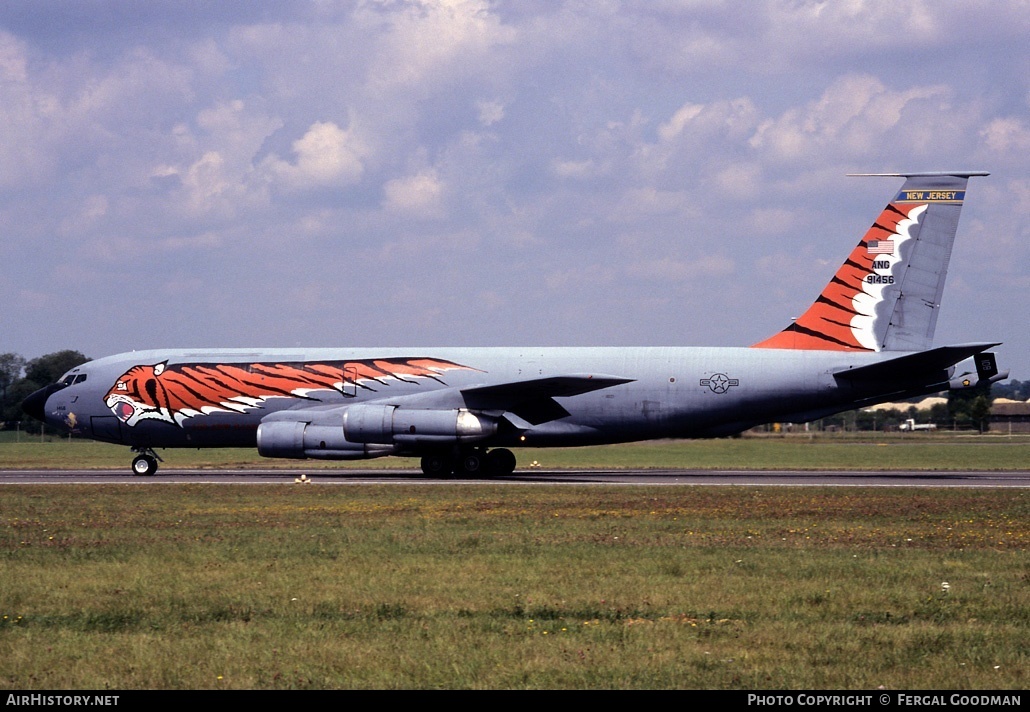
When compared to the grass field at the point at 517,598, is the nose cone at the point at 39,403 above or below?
above

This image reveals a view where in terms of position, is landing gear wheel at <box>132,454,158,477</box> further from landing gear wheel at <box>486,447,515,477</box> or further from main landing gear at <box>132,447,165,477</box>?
landing gear wheel at <box>486,447,515,477</box>

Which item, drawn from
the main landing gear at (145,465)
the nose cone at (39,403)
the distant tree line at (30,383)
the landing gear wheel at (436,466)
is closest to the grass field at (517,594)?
the landing gear wheel at (436,466)

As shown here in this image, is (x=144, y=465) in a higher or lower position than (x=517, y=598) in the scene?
higher

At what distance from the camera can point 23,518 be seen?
21.3 meters

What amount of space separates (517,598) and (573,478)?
74.0ft

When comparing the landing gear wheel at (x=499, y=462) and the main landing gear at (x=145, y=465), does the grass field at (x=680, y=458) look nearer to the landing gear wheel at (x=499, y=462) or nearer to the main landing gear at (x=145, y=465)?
the main landing gear at (x=145, y=465)

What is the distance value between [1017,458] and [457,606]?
47.2 metres

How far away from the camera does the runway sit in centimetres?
3148

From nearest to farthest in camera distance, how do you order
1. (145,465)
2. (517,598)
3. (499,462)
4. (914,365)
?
(517,598), (914,365), (499,462), (145,465)

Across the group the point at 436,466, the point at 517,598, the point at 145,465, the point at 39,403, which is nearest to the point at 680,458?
the point at 436,466

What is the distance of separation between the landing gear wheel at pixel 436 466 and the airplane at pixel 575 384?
0.14 feet

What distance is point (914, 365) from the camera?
3198 centimetres

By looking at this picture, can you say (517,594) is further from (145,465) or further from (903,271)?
(145,465)

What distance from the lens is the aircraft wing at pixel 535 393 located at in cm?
3375
